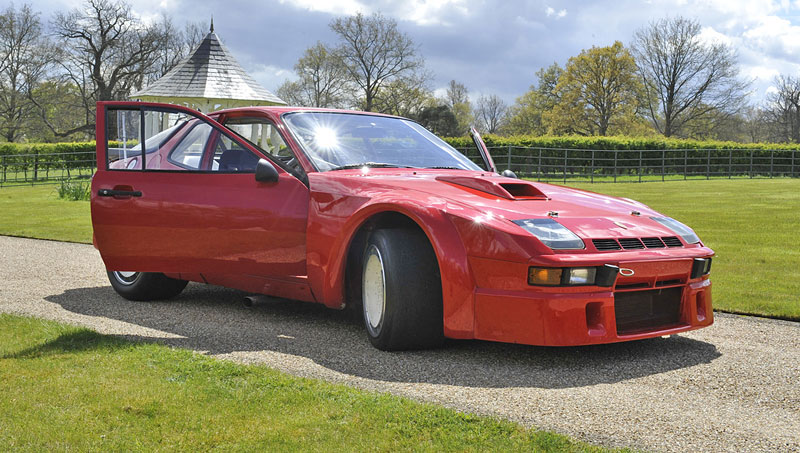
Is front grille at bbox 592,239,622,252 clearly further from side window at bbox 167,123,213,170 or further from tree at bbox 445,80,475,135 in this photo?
tree at bbox 445,80,475,135

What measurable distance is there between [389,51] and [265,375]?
56671 mm

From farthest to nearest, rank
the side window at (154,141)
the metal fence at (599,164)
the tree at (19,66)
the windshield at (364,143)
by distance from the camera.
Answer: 1. the tree at (19,66)
2. the metal fence at (599,164)
3. the side window at (154,141)
4. the windshield at (364,143)

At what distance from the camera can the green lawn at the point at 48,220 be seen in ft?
38.2

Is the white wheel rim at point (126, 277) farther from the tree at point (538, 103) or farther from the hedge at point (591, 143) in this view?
the tree at point (538, 103)

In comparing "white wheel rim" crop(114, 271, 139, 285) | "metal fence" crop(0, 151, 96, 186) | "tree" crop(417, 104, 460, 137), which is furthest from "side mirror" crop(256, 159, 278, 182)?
"tree" crop(417, 104, 460, 137)

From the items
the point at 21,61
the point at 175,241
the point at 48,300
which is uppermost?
the point at 21,61

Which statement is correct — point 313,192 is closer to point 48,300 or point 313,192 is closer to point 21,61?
point 48,300

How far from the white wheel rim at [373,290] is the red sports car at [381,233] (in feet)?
0.05

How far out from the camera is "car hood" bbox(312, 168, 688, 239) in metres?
4.14

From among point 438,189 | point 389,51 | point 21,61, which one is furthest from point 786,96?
point 438,189

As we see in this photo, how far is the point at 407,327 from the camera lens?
14.1 feet

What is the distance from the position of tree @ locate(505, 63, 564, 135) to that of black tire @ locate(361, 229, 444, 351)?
60.4m

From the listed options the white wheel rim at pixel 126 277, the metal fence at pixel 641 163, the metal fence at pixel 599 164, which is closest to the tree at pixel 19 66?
the metal fence at pixel 599 164

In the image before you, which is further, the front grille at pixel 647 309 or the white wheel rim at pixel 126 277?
the white wheel rim at pixel 126 277
